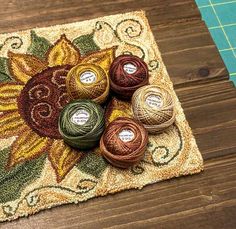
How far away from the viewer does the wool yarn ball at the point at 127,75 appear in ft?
3.47

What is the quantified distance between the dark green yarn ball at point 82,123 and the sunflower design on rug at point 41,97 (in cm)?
5

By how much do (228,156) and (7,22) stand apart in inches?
28.2

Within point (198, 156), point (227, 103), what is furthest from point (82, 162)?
point (227, 103)

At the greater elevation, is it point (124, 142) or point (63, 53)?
point (63, 53)

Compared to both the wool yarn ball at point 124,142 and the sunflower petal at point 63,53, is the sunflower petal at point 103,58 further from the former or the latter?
the wool yarn ball at point 124,142

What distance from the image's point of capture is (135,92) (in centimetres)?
105

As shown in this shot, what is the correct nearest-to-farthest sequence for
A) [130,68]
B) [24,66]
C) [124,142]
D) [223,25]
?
[124,142] < [130,68] < [24,66] < [223,25]

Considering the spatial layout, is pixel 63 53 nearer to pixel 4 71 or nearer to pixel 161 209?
pixel 4 71

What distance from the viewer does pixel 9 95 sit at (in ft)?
3.70

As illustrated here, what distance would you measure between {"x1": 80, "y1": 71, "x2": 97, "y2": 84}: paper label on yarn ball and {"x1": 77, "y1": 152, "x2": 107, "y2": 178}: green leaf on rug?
0.56 ft

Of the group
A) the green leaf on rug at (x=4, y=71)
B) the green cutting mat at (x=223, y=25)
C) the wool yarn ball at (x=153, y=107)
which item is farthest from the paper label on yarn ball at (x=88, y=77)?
the green cutting mat at (x=223, y=25)

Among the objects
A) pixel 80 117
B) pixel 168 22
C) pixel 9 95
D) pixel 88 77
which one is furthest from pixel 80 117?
pixel 168 22

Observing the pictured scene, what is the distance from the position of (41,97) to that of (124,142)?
0.91 feet

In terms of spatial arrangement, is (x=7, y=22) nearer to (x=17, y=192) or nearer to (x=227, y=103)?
(x=17, y=192)
